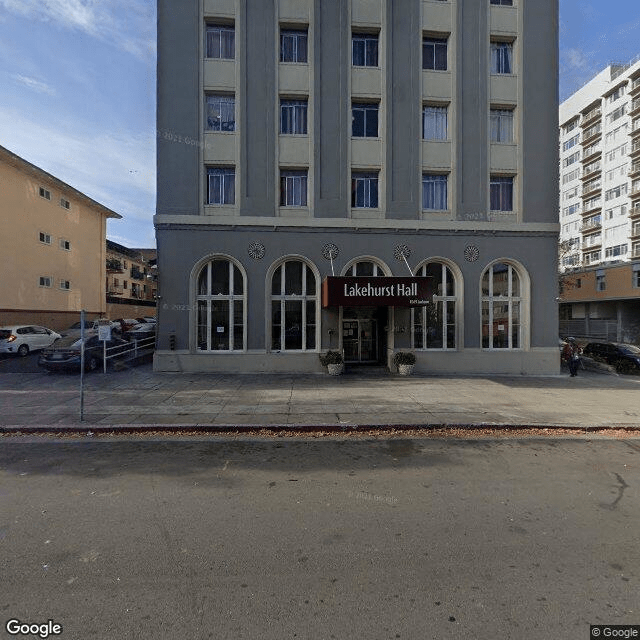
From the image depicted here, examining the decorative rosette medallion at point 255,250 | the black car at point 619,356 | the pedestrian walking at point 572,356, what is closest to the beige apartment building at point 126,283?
the decorative rosette medallion at point 255,250

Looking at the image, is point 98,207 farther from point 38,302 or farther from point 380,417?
point 380,417

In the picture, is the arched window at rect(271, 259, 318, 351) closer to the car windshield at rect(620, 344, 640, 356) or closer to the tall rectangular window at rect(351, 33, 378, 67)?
the tall rectangular window at rect(351, 33, 378, 67)

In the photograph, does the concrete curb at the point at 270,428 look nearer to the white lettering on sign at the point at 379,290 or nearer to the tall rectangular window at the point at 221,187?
the white lettering on sign at the point at 379,290

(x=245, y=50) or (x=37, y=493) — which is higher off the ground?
(x=245, y=50)

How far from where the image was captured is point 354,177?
15641 millimetres

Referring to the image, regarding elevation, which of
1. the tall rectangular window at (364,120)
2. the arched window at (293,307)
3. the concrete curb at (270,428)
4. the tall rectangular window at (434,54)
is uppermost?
the tall rectangular window at (434,54)

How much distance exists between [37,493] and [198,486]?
2.01 metres

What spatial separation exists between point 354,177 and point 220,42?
7800 millimetres

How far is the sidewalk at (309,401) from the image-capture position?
26.9ft

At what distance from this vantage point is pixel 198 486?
16.6ft

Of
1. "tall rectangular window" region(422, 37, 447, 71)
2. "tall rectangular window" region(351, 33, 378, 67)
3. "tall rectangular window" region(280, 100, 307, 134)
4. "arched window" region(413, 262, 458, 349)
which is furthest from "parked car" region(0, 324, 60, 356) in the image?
"tall rectangular window" region(422, 37, 447, 71)

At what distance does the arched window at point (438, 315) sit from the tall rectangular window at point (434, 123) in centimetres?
554

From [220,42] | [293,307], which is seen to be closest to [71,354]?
[293,307]

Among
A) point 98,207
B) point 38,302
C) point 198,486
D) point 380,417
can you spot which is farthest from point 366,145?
point 98,207
